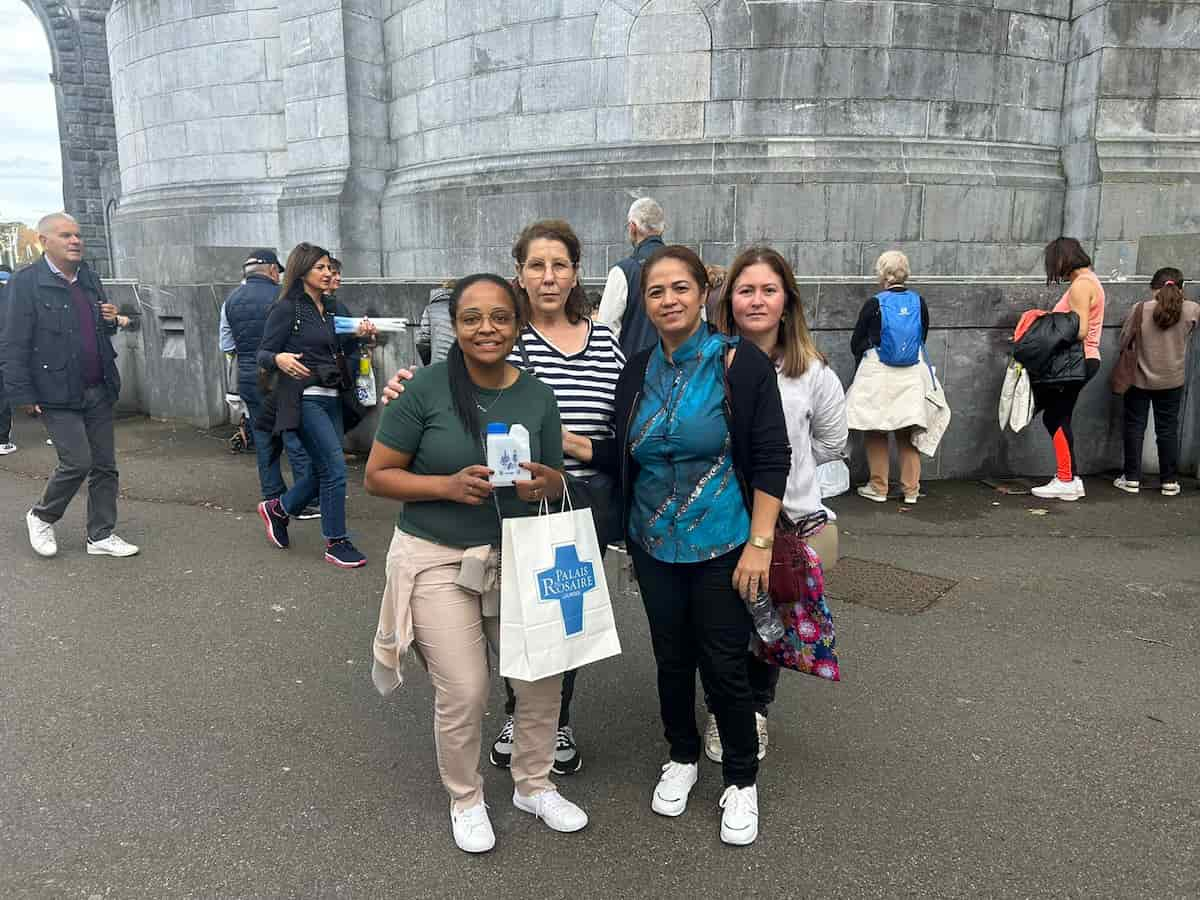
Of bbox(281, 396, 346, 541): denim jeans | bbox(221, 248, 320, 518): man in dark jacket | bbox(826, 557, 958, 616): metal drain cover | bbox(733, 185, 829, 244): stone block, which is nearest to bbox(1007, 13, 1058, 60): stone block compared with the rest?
bbox(733, 185, 829, 244): stone block

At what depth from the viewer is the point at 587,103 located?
11219 mm

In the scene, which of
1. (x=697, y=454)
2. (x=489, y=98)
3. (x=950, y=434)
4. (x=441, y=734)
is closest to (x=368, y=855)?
(x=441, y=734)

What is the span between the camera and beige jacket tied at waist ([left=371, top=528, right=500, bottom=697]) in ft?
9.18

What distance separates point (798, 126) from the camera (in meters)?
10.8

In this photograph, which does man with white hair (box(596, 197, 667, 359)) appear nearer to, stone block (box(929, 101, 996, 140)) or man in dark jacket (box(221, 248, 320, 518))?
man in dark jacket (box(221, 248, 320, 518))

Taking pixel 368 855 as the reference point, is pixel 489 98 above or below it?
above

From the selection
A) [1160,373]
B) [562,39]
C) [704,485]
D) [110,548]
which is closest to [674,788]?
[704,485]

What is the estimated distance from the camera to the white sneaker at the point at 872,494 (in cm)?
717

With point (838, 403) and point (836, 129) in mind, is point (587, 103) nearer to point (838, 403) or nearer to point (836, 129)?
point (836, 129)

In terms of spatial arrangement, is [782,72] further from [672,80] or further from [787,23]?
[672,80]

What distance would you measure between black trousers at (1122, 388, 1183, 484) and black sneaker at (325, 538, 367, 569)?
6.09 m

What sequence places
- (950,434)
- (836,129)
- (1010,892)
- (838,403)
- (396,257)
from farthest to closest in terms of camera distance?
(396,257) → (836,129) → (950,434) → (838,403) → (1010,892)

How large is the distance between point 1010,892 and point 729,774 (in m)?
0.89

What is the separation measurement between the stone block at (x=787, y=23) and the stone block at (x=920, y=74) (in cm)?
96
